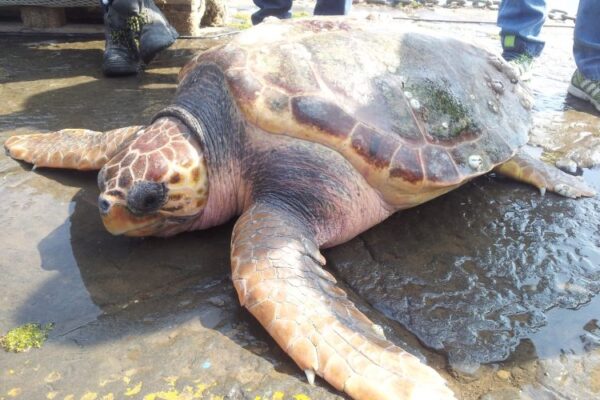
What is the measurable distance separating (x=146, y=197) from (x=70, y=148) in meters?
0.92

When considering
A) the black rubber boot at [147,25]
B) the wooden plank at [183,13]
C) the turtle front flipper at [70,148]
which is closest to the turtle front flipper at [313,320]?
the turtle front flipper at [70,148]

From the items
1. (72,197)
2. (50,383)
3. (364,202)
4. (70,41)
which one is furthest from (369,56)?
(70,41)

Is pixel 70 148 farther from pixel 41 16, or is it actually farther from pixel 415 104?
pixel 41 16

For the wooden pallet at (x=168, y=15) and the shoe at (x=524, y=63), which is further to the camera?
the wooden pallet at (x=168, y=15)

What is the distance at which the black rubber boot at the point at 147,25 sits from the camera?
152 inches

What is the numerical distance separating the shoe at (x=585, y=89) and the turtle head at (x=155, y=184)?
3483 millimetres

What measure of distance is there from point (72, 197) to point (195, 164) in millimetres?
763

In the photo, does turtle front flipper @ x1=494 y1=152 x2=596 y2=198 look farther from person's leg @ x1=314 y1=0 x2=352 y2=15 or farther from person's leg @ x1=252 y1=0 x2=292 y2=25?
person's leg @ x1=252 y1=0 x2=292 y2=25

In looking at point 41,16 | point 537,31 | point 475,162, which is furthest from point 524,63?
point 41,16

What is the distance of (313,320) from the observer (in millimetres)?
1374

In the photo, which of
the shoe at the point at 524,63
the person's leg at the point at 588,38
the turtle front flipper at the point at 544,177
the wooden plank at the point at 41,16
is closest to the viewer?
the turtle front flipper at the point at 544,177

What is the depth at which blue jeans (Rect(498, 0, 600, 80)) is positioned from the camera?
385cm

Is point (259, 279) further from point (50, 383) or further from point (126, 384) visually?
point (50, 383)

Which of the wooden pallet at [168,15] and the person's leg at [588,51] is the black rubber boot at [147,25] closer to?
the wooden pallet at [168,15]
